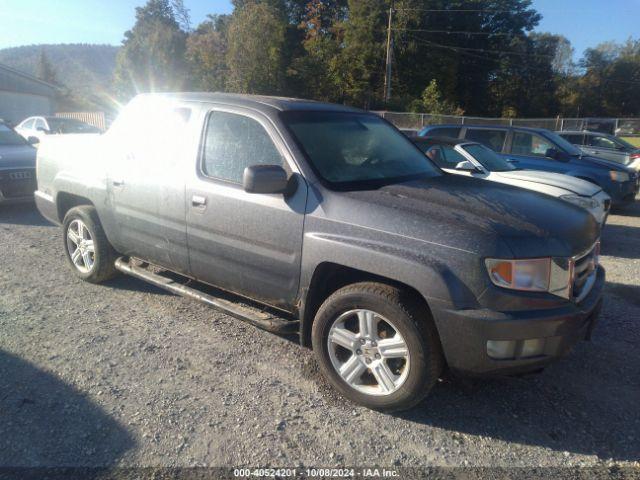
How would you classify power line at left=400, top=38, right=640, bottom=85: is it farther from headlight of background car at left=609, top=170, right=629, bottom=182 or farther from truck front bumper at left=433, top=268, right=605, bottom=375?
truck front bumper at left=433, top=268, right=605, bottom=375

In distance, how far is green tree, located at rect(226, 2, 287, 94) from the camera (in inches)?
1152

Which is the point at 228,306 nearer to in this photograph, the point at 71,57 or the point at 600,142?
the point at 600,142

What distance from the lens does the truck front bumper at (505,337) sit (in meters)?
2.68

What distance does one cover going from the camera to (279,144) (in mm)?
3523

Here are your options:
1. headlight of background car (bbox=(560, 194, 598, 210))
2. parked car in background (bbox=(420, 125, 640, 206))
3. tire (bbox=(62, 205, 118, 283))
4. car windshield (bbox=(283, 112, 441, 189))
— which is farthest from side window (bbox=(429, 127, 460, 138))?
tire (bbox=(62, 205, 118, 283))

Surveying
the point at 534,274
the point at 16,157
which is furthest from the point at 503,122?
the point at 534,274

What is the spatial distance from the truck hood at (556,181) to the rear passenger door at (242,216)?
15.7 ft

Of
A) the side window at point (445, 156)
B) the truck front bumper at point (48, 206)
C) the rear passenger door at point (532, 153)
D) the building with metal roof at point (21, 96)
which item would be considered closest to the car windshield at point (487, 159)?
the side window at point (445, 156)

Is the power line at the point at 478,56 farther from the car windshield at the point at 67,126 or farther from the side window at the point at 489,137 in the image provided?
the side window at the point at 489,137

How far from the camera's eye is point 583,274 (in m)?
3.15

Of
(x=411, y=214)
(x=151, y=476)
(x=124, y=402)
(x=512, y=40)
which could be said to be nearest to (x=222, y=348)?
(x=124, y=402)

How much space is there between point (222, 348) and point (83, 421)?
1.16 metres

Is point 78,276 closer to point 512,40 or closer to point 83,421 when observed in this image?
point 83,421

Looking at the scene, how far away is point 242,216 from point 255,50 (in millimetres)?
28405
